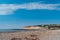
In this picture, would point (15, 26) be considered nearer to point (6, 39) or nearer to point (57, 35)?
point (6, 39)

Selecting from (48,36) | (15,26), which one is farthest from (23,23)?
(48,36)

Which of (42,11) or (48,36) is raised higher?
(42,11)

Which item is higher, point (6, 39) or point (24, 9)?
point (24, 9)

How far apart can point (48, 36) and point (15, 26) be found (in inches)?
25.9

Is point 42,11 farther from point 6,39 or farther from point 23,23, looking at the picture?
point 6,39

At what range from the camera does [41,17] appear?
570 centimetres

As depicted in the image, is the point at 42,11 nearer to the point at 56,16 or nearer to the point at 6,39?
the point at 56,16

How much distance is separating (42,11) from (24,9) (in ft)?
1.09

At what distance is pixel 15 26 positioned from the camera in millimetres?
5633

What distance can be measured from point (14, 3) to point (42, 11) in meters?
0.53

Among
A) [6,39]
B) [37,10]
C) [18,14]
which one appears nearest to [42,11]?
[37,10]

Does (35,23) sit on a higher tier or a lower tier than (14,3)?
lower

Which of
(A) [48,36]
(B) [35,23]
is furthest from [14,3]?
(A) [48,36]

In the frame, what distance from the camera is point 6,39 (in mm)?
5855
